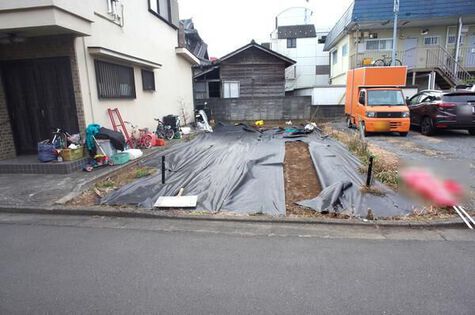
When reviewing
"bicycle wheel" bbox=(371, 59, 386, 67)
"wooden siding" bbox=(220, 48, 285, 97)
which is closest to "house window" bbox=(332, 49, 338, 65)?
"bicycle wheel" bbox=(371, 59, 386, 67)

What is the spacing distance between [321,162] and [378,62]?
13.0 m

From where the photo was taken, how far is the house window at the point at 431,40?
17203 millimetres

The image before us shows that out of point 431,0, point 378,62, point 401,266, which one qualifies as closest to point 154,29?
point 401,266

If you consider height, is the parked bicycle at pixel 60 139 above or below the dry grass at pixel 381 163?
above

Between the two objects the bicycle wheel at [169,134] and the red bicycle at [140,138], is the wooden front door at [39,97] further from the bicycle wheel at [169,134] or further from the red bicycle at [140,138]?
the bicycle wheel at [169,134]

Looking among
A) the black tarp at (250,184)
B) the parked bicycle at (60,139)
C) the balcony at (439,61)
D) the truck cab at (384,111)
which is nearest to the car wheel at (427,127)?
the truck cab at (384,111)

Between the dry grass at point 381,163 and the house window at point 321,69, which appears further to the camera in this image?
the house window at point 321,69

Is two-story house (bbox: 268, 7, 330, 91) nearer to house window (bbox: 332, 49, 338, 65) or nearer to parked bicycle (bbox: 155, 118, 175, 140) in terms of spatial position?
house window (bbox: 332, 49, 338, 65)

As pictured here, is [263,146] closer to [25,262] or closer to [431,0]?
[25,262]

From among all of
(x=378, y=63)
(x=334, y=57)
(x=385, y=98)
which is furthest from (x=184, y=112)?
(x=334, y=57)

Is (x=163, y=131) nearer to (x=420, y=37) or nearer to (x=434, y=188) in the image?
(x=434, y=188)

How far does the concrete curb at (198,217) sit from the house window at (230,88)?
15.2 m

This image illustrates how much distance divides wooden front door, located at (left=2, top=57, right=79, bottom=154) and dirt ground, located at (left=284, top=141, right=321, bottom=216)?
4.83 metres

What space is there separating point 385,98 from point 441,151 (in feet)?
12.0
